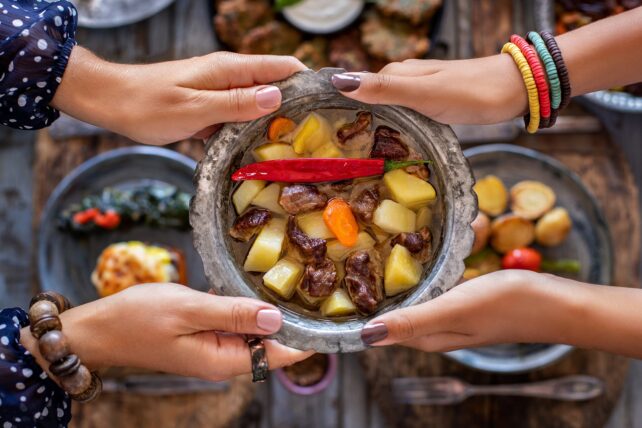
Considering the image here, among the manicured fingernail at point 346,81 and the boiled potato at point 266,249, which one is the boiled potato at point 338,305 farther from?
the manicured fingernail at point 346,81

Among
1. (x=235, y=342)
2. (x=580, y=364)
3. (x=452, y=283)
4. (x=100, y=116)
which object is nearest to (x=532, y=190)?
(x=580, y=364)

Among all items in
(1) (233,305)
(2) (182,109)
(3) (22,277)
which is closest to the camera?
(1) (233,305)

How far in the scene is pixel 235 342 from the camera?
5.76 ft

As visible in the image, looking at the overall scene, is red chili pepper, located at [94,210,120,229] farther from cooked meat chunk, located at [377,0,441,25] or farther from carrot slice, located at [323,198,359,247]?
cooked meat chunk, located at [377,0,441,25]

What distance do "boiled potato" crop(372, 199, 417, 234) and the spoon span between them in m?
0.91

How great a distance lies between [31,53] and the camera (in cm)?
173

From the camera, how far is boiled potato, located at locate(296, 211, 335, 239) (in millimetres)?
1728

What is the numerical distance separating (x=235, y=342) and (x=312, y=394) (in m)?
0.79

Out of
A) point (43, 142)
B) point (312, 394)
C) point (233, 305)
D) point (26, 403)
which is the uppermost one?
point (43, 142)

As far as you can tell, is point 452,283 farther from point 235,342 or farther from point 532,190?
point 532,190

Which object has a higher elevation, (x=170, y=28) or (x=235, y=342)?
(x=170, y=28)

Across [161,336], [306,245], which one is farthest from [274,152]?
[161,336]

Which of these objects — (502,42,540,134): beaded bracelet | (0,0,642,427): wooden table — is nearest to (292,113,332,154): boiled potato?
(502,42,540,134): beaded bracelet

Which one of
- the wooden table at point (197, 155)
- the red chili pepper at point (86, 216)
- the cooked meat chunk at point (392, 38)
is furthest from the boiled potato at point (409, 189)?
the red chili pepper at point (86, 216)
